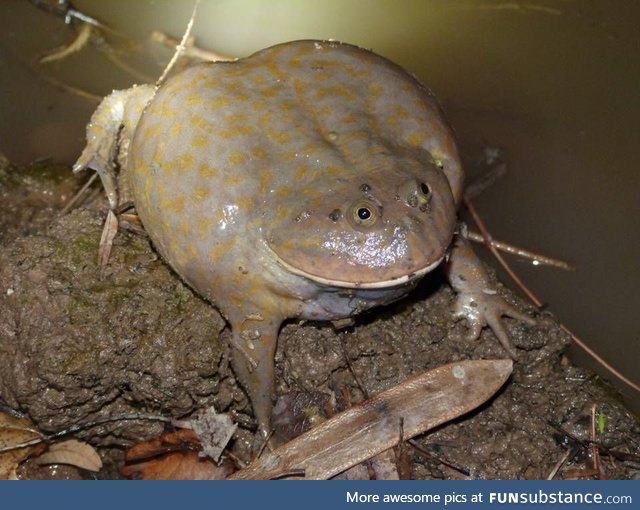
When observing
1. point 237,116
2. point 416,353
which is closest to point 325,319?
point 416,353

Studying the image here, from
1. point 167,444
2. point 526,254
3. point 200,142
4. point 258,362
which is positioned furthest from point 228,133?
point 526,254

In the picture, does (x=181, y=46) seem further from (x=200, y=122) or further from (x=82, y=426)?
(x=82, y=426)

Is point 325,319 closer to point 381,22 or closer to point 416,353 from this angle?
point 416,353

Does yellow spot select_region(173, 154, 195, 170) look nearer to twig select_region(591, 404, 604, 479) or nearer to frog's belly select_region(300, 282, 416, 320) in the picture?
frog's belly select_region(300, 282, 416, 320)

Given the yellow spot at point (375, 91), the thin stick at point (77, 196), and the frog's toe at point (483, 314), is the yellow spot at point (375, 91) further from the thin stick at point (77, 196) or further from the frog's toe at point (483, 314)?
the thin stick at point (77, 196)

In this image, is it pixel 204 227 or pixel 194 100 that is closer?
pixel 204 227

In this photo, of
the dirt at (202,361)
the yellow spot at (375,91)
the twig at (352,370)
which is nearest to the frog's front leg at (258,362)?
the dirt at (202,361)
